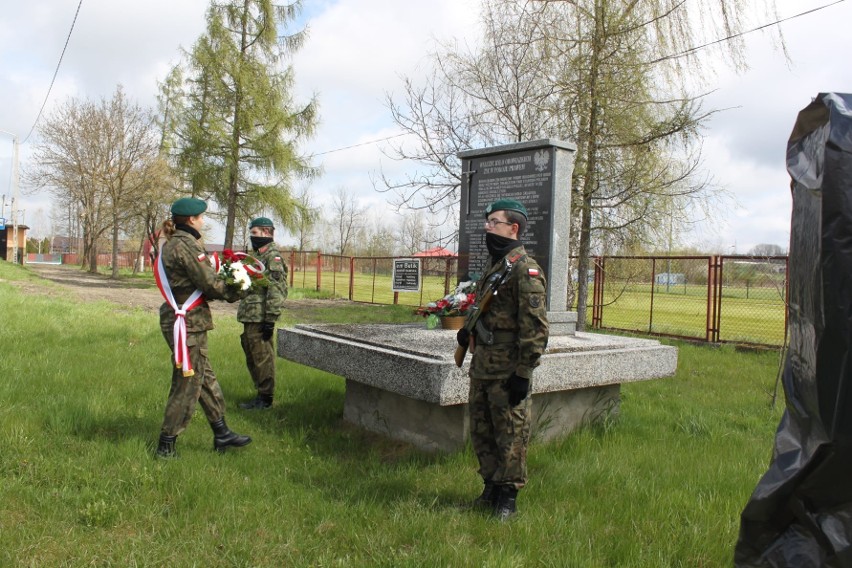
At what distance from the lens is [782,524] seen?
7.13ft

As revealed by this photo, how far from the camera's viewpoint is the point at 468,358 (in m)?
4.80

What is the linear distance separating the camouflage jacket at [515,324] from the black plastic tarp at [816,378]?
1587mm

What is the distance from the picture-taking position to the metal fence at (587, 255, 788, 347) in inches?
481

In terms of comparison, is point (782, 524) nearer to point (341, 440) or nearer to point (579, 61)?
point (341, 440)

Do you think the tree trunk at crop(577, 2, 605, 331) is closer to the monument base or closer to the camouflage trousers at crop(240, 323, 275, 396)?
the monument base

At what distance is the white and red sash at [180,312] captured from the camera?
468cm

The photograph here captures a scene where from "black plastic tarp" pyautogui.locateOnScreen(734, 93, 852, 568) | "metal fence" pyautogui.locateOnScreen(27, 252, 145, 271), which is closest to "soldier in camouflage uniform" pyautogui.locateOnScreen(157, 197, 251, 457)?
"black plastic tarp" pyautogui.locateOnScreen(734, 93, 852, 568)

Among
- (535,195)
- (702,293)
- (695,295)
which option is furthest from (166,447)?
(702,293)

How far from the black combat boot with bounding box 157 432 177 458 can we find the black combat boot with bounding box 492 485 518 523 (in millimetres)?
2345

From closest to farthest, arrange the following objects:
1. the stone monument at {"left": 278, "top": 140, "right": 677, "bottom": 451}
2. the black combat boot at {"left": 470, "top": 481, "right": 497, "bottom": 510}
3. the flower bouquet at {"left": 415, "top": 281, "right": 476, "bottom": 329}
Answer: the black combat boot at {"left": 470, "top": 481, "right": 497, "bottom": 510}
the stone monument at {"left": 278, "top": 140, "right": 677, "bottom": 451}
the flower bouquet at {"left": 415, "top": 281, "right": 476, "bottom": 329}

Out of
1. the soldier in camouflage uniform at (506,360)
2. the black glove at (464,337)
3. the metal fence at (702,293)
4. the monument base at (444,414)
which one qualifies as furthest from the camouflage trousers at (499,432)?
the metal fence at (702,293)

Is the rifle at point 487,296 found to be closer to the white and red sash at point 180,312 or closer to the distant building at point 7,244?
the white and red sash at point 180,312

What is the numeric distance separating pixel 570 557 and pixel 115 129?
3226 centimetres

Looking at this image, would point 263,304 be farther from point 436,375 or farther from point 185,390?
point 436,375
